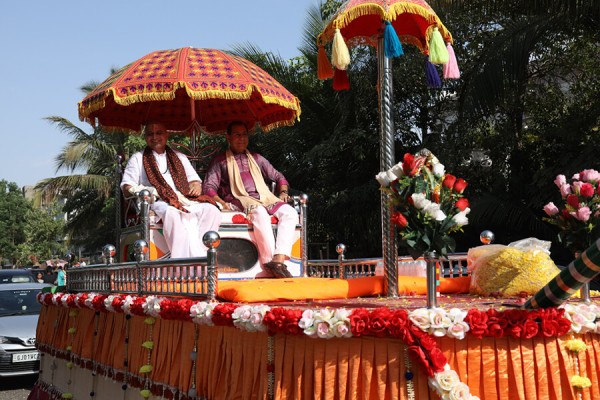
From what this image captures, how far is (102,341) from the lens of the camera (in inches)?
256

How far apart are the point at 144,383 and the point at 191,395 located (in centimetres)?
93

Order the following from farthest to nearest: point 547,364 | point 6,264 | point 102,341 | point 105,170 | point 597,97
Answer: point 6,264, point 105,170, point 597,97, point 102,341, point 547,364

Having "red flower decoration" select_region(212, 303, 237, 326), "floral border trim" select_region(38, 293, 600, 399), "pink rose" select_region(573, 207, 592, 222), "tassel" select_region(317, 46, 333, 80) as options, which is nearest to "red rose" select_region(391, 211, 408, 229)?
"floral border trim" select_region(38, 293, 600, 399)

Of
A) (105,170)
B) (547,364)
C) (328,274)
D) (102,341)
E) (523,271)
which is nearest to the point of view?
(547,364)

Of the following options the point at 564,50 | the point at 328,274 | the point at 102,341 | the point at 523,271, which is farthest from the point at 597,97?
→ the point at 102,341

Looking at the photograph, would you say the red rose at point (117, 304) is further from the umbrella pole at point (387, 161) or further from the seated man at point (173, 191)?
the umbrella pole at point (387, 161)

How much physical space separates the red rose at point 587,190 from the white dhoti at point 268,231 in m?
3.26

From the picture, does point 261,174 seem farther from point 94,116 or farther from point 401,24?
point 401,24

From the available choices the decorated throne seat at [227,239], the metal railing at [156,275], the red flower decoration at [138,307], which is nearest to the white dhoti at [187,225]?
the decorated throne seat at [227,239]

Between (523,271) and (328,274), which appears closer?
(523,271)

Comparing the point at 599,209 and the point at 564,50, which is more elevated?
the point at 564,50

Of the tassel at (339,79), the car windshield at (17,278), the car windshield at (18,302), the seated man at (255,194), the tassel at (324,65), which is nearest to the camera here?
the tassel at (324,65)

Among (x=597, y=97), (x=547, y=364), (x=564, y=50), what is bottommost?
(x=547, y=364)

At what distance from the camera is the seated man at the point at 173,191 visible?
7.03m
